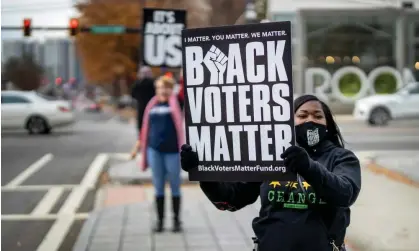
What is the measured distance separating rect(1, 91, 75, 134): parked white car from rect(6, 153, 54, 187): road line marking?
8.53 m

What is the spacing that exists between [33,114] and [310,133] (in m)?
24.8

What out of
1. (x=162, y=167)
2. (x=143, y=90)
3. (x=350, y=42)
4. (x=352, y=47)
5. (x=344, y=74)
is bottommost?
(x=162, y=167)

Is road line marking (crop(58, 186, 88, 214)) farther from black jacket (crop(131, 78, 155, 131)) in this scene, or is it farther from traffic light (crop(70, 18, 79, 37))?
traffic light (crop(70, 18, 79, 37))

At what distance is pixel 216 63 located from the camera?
3041 millimetres

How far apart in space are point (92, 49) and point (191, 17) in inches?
1225

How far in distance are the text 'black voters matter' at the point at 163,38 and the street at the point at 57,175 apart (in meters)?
2.31

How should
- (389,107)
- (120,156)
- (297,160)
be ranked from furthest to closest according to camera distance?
(389,107), (120,156), (297,160)

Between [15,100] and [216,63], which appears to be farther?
[15,100]

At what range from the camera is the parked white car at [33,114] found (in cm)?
2644

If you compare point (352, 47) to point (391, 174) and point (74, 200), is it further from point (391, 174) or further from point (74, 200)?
point (74, 200)

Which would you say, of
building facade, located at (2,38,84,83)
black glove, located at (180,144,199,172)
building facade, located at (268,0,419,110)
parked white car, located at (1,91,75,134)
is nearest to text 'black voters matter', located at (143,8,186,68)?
building facade, located at (268,0,419,110)

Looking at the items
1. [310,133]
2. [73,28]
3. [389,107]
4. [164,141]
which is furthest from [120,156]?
[310,133]

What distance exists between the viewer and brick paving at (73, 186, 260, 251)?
6758mm

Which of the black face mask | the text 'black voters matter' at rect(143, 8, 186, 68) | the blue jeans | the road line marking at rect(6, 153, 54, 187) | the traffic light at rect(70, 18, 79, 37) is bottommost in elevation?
the road line marking at rect(6, 153, 54, 187)
